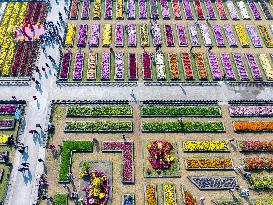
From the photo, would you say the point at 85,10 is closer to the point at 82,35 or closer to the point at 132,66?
the point at 82,35

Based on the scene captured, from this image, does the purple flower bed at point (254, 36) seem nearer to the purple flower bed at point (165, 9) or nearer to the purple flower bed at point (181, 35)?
the purple flower bed at point (181, 35)

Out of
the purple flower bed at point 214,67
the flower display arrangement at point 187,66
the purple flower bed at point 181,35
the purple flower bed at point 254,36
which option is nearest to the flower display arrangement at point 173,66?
the flower display arrangement at point 187,66

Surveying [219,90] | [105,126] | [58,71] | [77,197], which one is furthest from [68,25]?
[77,197]

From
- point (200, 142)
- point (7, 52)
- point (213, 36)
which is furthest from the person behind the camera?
point (213, 36)

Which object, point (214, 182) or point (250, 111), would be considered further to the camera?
point (250, 111)

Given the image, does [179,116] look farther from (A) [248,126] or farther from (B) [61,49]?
(B) [61,49]

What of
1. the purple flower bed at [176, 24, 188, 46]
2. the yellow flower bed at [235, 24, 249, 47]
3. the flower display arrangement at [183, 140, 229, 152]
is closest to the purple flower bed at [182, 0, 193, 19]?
the purple flower bed at [176, 24, 188, 46]

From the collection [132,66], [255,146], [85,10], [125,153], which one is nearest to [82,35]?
[85,10]
